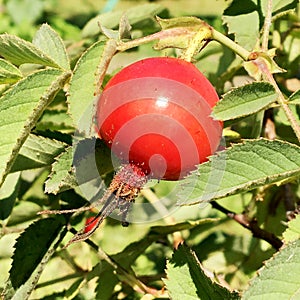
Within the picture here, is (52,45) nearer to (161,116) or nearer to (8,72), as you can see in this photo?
(8,72)

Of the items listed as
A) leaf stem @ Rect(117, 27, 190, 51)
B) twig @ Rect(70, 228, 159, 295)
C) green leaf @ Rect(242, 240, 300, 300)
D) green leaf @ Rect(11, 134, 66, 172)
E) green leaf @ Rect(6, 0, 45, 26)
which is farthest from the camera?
green leaf @ Rect(6, 0, 45, 26)

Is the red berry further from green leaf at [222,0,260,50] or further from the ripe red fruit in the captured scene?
green leaf at [222,0,260,50]

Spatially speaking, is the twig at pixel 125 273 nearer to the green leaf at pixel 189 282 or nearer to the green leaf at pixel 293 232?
the green leaf at pixel 189 282

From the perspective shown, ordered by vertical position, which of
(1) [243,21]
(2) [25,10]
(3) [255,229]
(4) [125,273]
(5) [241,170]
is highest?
(2) [25,10]

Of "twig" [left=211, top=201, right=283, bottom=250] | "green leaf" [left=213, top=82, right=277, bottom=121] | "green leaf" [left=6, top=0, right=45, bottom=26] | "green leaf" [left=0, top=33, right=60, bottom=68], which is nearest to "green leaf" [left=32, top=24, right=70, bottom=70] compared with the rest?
"green leaf" [left=0, top=33, right=60, bottom=68]

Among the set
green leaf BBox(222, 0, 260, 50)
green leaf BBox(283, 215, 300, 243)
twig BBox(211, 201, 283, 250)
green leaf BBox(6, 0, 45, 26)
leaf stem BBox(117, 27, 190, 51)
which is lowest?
twig BBox(211, 201, 283, 250)

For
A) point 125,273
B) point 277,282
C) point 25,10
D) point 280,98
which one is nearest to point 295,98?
point 280,98

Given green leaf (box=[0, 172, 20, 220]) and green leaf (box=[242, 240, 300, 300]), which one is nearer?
green leaf (box=[242, 240, 300, 300])
